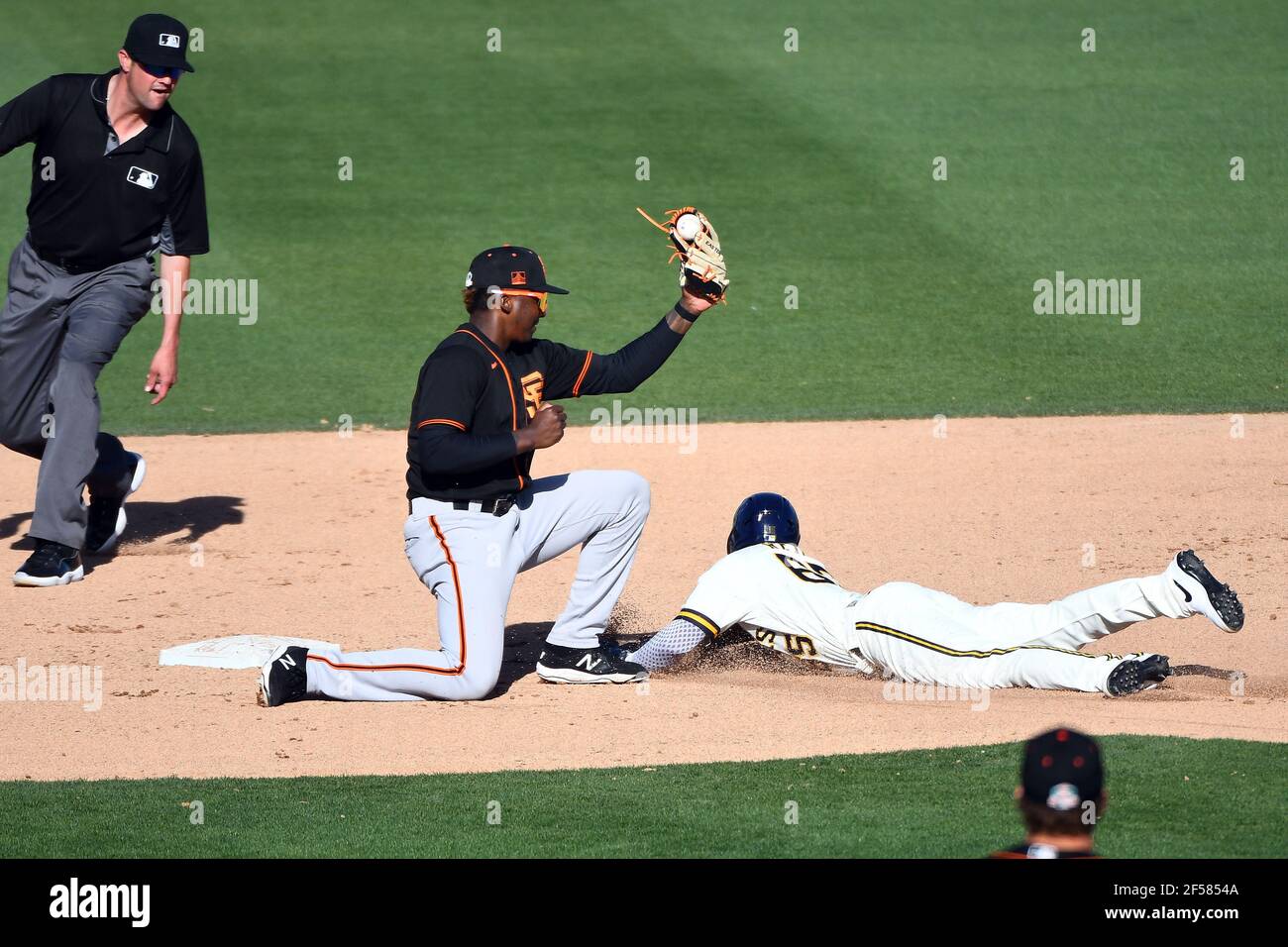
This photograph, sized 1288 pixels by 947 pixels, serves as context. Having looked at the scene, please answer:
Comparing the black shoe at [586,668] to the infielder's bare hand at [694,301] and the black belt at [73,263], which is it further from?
the black belt at [73,263]

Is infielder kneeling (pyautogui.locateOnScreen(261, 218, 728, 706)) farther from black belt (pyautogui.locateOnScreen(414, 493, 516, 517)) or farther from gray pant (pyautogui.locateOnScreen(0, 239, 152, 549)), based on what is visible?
gray pant (pyautogui.locateOnScreen(0, 239, 152, 549))

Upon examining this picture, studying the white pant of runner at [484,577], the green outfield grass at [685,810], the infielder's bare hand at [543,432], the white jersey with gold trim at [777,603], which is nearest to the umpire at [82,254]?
the white pant of runner at [484,577]

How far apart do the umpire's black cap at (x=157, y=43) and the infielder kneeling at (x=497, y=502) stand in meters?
2.07

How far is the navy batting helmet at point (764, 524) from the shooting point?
21.6 ft

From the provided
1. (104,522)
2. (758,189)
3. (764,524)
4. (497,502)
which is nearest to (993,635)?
(764,524)

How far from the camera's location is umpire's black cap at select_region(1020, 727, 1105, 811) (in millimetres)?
3016

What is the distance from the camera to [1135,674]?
593 cm

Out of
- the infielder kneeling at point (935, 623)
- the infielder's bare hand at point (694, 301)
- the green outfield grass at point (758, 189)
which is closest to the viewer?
the infielder kneeling at point (935, 623)

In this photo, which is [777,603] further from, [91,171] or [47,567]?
[91,171]

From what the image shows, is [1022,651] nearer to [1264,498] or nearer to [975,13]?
[1264,498]

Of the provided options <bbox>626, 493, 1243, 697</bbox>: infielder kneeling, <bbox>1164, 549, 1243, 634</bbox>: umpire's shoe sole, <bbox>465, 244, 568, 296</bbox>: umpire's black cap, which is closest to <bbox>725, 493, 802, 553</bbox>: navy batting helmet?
<bbox>626, 493, 1243, 697</bbox>: infielder kneeling

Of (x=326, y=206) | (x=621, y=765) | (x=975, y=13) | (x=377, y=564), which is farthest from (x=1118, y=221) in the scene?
(x=621, y=765)

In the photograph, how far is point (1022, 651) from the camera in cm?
606

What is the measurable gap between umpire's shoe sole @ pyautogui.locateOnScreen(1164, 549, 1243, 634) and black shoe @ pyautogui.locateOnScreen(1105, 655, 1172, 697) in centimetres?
26
